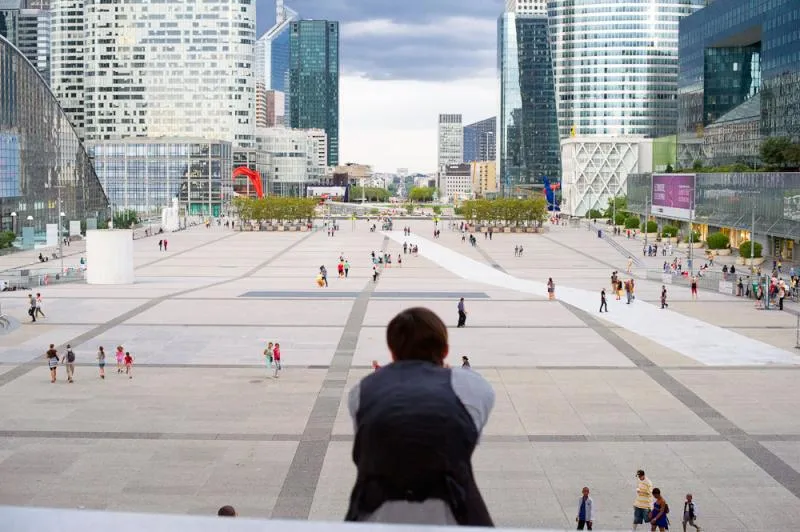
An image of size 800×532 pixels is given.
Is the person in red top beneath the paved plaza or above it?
above

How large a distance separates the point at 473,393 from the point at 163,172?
194626mm

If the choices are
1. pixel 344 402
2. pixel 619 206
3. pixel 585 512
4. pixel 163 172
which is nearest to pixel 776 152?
pixel 619 206

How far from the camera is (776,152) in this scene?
3720 inches

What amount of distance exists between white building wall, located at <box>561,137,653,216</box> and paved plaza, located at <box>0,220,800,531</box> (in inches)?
4994

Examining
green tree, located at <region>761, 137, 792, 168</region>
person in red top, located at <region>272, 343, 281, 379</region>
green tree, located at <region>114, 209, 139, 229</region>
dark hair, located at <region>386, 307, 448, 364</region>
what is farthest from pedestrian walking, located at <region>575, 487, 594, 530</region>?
green tree, located at <region>114, 209, 139, 229</region>

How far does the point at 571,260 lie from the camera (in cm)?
7325

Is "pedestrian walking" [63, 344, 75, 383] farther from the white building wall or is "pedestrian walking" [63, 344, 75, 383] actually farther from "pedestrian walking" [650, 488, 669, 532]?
the white building wall

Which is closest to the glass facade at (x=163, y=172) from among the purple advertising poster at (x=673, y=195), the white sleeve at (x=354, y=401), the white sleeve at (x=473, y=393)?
the purple advertising poster at (x=673, y=195)

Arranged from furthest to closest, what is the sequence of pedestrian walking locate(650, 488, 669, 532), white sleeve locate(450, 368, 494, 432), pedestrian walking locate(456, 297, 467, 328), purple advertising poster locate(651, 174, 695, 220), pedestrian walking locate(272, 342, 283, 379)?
purple advertising poster locate(651, 174, 695, 220) → pedestrian walking locate(456, 297, 467, 328) → pedestrian walking locate(272, 342, 283, 379) → pedestrian walking locate(650, 488, 669, 532) → white sleeve locate(450, 368, 494, 432)

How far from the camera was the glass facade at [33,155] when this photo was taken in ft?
295

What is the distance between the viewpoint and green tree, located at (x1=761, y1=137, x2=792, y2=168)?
308 feet

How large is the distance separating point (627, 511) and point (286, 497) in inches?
222

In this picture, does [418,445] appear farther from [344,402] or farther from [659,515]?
[344,402]

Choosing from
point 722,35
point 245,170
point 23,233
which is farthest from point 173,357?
point 245,170
